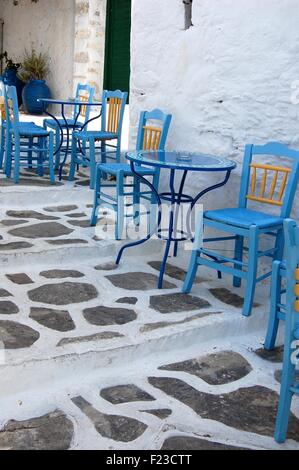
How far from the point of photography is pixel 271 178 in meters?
3.81

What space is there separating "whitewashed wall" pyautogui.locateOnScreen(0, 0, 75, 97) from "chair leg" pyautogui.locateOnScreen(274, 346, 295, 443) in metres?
8.55

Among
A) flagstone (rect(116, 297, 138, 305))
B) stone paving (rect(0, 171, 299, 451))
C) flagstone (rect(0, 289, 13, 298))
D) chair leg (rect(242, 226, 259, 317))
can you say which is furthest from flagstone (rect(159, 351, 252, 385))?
flagstone (rect(0, 289, 13, 298))

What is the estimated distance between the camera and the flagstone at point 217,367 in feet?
9.30

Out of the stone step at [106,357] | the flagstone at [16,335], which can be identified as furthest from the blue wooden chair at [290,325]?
the flagstone at [16,335]

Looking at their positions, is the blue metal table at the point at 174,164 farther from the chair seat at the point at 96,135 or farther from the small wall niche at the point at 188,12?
the chair seat at the point at 96,135

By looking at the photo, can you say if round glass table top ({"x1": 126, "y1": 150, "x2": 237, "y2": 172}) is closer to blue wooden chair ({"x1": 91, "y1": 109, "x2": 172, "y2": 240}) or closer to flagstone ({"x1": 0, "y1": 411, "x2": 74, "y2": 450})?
blue wooden chair ({"x1": 91, "y1": 109, "x2": 172, "y2": 240})

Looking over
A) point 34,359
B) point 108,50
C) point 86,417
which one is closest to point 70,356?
point 34,359

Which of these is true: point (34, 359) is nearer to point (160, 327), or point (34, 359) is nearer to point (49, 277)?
point (160, 327)

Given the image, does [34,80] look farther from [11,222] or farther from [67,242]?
[67,242]

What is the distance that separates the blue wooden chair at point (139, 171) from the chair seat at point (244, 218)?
0.96 metres

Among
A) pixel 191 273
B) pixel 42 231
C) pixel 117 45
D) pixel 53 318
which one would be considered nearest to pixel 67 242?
pixel 42 231

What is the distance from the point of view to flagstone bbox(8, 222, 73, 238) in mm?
4366

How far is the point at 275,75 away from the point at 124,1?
6.59 m

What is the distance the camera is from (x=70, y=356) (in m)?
2.74
